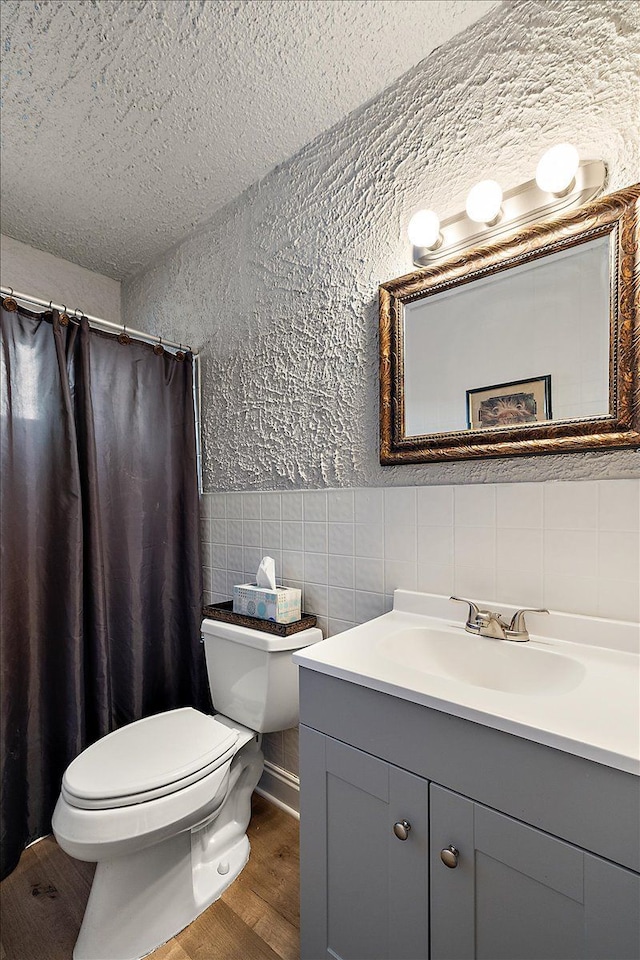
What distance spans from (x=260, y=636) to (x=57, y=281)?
2.04 metres

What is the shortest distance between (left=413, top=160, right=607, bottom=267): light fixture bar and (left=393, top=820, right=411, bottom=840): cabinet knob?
4.40 feet

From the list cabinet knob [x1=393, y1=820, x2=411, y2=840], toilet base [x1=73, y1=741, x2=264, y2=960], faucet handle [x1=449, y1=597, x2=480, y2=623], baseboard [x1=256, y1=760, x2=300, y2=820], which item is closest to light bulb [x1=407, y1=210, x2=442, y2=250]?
faucet handle [x1=449, y1=597, x2=480, y2=623]

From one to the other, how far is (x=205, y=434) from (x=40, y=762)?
135 centimetres

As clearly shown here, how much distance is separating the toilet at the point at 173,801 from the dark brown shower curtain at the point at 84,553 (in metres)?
0.37

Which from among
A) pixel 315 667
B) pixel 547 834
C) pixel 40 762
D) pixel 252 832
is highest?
pixel 315 667

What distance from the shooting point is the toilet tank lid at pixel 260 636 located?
1.39 m

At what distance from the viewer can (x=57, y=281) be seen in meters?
2.23

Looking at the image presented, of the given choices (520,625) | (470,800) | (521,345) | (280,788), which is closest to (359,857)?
(470,800)

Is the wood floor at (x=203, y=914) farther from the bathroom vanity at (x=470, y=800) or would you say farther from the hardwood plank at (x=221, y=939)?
the bathroom vanity at (x=470, y=800)

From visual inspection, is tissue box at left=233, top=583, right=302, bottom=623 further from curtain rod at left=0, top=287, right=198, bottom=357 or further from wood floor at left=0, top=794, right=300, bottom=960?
curtain rod at left=0, top=287, right=198, bottom=357

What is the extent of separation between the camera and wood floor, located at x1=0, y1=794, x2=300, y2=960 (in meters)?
1.14

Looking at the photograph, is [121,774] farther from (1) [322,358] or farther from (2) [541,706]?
(1) [322,358]

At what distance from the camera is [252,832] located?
5.04 feet

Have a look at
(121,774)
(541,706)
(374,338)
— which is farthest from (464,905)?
(374,338)
